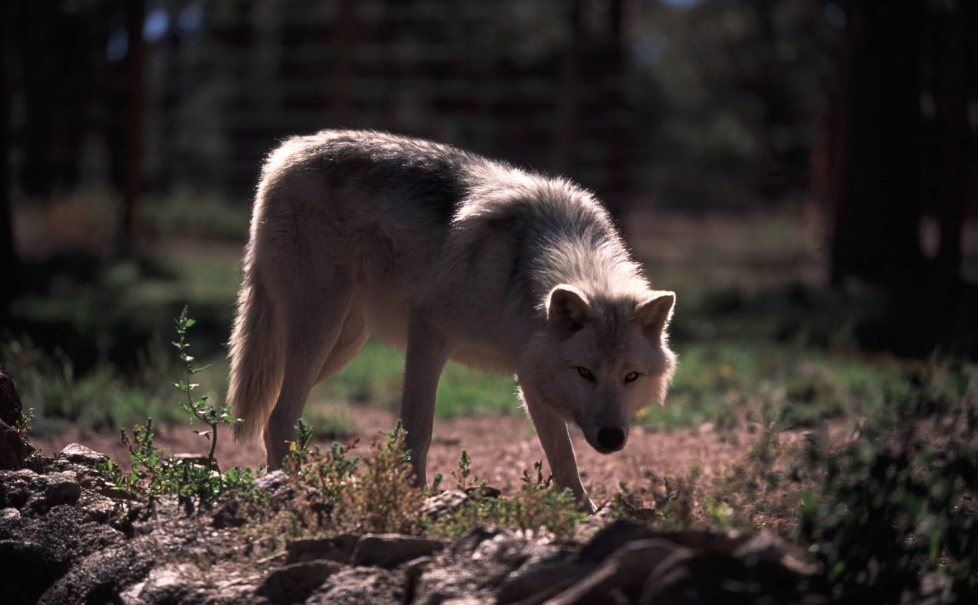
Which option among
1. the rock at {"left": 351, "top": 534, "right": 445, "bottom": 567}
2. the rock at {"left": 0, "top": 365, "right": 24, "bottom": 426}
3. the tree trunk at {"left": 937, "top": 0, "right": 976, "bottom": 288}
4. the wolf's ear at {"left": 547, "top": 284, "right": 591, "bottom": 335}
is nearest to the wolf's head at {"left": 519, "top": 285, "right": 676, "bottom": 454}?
the wolf's ear at {"left": 547, "top": 284, "right": 591, "bottom": 335}

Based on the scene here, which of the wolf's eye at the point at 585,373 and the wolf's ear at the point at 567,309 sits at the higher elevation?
the wolf's ear at the point at 567,309

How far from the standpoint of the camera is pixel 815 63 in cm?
2486

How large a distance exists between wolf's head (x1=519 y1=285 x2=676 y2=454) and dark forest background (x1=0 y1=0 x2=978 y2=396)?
4.49m

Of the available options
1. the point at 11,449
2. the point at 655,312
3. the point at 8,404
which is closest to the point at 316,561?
the point at 11,449

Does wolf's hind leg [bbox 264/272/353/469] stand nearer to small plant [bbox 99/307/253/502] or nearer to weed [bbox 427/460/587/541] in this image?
small plant [bbox 99/307/253/502]

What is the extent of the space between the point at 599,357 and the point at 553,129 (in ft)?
62.0

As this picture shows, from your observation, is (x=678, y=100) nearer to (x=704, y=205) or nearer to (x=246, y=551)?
(x=704, y=205)

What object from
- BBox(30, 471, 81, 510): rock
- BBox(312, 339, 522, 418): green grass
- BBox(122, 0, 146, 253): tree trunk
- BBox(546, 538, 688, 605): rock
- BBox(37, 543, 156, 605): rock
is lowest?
BBox(312, 339, 522, 418): green grass

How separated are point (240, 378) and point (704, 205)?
2537 centimetres

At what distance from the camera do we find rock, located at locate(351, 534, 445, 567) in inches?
141

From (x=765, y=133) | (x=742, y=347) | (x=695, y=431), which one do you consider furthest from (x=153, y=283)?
(x=765, y=133)

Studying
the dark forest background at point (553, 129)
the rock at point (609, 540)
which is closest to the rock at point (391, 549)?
the rock at point (609, 540)

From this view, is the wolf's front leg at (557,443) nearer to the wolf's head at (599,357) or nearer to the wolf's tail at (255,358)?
the wolf's head at (599,357)

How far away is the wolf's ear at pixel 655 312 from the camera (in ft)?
14.7
